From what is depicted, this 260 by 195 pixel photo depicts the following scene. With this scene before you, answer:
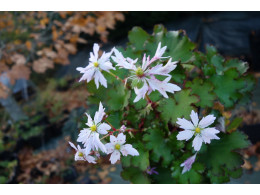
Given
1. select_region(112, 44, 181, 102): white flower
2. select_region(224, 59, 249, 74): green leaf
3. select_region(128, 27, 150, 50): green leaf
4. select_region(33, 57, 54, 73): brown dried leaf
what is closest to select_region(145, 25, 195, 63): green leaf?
select_region(128, 27, 150, 50): green leaf

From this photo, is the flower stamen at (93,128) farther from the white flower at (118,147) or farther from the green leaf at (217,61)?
the green leaf at (217,61)

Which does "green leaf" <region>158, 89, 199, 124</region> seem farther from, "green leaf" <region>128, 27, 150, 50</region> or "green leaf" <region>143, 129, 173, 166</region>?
"green leaf" <region>128, 27, 150, 50</region>

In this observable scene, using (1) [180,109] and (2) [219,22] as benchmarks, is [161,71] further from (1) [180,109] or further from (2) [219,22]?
(2) [219,22]

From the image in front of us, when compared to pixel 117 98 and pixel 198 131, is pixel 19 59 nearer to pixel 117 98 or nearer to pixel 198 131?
pixel 117 98

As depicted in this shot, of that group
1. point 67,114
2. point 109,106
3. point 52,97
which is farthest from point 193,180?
point 52,97

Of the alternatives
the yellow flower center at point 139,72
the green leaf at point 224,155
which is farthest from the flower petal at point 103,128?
the green leaf at point 224,155

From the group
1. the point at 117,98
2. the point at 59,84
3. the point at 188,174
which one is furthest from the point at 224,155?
the point at 59,84
